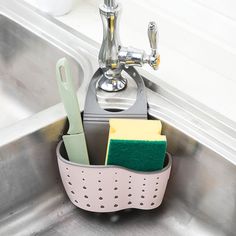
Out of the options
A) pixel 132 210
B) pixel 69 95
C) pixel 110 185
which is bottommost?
pixel 132 210

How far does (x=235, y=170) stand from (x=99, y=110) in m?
0.22

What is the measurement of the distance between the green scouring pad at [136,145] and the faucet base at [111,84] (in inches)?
3.6

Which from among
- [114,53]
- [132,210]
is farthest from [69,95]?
[132,210]

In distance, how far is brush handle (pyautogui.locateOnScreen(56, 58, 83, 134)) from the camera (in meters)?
0.60

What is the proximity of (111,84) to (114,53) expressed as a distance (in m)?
0.06

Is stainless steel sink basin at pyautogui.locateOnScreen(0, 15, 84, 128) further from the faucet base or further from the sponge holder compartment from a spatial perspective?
the sponge holder compartment

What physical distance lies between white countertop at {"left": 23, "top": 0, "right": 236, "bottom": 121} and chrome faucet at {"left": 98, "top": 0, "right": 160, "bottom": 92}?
0.28 ft

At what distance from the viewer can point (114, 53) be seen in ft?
2.21

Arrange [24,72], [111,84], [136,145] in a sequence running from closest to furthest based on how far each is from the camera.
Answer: [136,145] → [111,84] → [24,72]

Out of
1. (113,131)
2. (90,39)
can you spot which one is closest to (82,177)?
(113,131)

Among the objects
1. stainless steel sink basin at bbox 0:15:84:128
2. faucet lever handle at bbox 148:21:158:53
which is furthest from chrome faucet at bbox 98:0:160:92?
stainless steel sink basin at bbox 0:15:84:128

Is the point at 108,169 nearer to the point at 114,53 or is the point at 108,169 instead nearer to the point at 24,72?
the point at 114,53

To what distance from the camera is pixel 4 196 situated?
68cm

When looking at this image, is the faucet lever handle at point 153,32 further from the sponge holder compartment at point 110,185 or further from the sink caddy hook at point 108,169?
the sponge holder compartment at point 110,185
